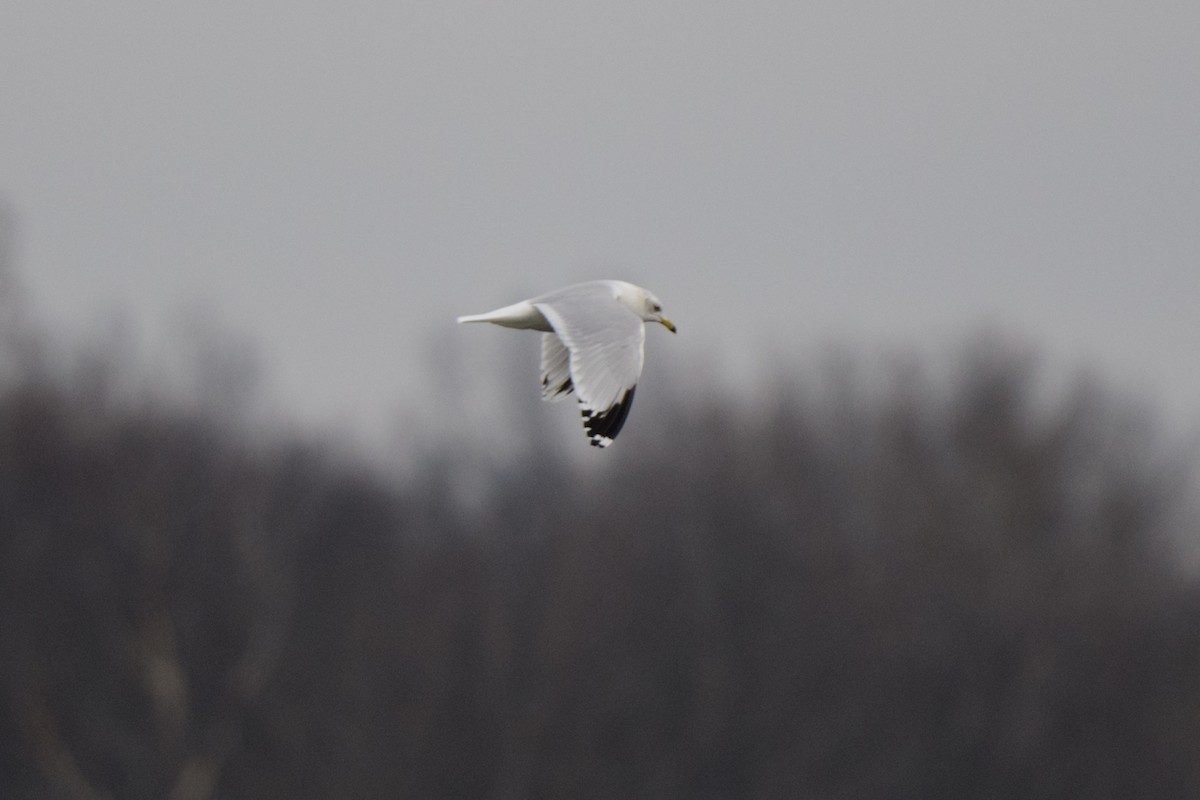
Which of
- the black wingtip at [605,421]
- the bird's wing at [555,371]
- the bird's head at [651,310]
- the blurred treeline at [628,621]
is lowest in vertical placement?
the blurred treeline at [628,621]

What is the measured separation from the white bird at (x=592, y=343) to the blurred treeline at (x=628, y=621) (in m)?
18.4

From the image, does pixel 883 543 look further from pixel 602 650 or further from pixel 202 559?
pixel 202 559

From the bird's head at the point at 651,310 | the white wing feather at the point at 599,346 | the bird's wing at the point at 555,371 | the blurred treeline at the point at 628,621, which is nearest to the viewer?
the white wing feather at the point at 599,346

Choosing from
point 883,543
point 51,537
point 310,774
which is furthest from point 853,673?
point 51,537

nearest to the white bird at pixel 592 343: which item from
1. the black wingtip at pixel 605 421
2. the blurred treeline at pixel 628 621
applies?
the black wingtip at pixel 605 421

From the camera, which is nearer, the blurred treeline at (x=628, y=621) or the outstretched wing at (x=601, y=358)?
the outstretched wing at (x=601, y=358)

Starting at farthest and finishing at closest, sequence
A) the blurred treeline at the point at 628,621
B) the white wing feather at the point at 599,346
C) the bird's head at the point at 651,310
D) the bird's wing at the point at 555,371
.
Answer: the blurred treeline at the point at 628,621, the bird's head at the point at 651,310, the bird's wing at the point at 555,371, the white wing feather at the point at 599,346

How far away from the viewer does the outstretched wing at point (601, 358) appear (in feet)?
29.3

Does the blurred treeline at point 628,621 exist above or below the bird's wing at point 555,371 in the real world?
below

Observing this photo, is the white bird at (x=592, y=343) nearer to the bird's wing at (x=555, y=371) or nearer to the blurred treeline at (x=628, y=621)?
the bird's wing at (x=555, y=371)

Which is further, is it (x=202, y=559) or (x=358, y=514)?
(x=358, y=514)

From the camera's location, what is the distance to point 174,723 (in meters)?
30.4

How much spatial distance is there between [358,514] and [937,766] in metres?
13.8

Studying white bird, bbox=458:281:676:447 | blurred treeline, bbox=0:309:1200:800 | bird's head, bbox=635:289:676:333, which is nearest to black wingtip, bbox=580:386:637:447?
Result: white bird, bbox=458:281:676:447
